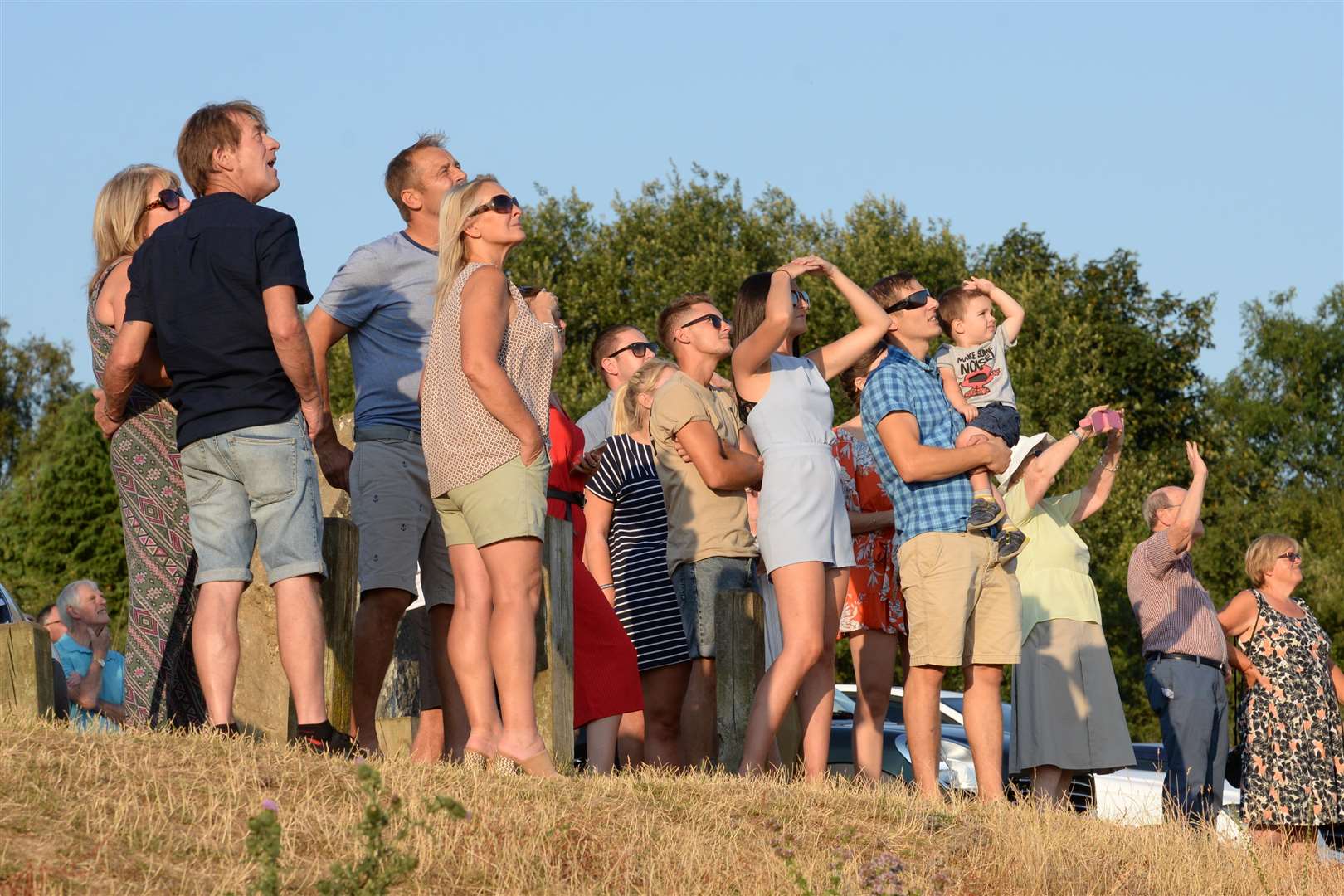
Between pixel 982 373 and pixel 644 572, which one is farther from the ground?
pixel 982 373

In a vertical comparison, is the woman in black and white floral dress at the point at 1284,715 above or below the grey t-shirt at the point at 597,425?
below

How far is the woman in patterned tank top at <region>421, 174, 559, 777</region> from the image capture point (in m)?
5.65

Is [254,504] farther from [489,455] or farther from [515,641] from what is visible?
[515,641]

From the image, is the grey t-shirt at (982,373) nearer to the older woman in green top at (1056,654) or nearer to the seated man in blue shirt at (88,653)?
the older woman in green top at (1056,654)

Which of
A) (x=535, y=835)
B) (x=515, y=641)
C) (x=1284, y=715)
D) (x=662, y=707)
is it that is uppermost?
(x=515, y=641)

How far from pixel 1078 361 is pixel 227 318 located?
29.2m

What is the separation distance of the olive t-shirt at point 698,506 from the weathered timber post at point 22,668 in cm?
279

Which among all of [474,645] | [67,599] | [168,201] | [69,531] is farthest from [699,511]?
[69,531]

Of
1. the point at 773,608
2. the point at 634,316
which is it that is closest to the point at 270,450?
the point at 773,608

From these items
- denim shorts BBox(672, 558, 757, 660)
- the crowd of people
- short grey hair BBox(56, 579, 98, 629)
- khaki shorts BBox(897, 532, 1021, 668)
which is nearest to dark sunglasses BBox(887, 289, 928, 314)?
the crowd of people

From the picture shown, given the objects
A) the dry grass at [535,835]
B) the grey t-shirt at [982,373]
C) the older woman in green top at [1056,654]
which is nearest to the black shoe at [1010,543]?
the grey t-shirt at [982,373]

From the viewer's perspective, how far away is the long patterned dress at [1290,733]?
859 cm

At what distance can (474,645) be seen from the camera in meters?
5.83

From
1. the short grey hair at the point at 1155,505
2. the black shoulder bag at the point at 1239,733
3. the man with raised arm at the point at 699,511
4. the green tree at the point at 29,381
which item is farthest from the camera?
the green tree at the point at 29,381
